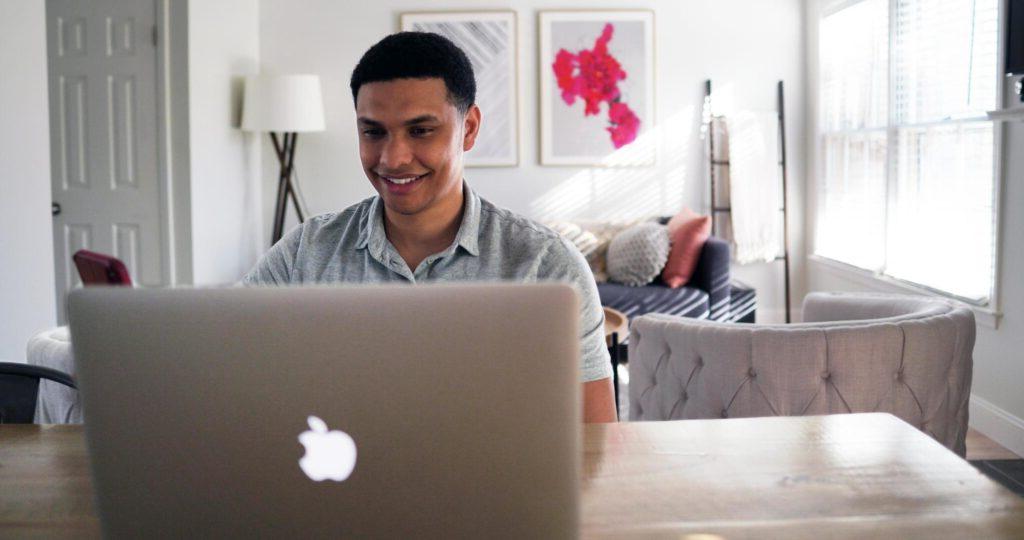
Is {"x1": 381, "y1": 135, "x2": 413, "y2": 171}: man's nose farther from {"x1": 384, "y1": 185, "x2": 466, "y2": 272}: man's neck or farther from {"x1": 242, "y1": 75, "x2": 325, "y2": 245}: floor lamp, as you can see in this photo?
{"x1": 242, "y1": 75, "x2": 325, "y2": 245}: floor lamp

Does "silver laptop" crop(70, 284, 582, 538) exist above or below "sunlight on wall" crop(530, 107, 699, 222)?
below

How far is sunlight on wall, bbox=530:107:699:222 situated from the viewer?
21.1 feet

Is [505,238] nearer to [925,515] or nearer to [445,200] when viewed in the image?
[445,200]

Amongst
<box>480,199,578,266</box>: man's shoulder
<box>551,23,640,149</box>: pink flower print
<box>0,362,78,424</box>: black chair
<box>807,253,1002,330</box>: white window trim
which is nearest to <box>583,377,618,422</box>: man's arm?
<box>480,199,578,266</box>: man's shoulder

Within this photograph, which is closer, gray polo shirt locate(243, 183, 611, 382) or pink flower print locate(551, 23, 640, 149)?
gray polo shirt locate(243, 183, 611, 382)

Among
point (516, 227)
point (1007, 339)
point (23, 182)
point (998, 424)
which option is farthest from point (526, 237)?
point (998, 424)

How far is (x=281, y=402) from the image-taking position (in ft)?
2.75

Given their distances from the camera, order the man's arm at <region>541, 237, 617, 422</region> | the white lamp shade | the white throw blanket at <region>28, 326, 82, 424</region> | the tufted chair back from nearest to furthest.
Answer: the man's arm at <region>541, 237, 617, 422</region> < the white throw blanket at <region>28, 326, 82, 424</region> < the tufted chair back < the white lamp shade

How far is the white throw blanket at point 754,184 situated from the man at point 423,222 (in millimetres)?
4744

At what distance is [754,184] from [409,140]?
5.00 metres

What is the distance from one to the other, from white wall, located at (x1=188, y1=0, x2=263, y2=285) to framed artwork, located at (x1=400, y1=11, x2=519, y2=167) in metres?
1.10

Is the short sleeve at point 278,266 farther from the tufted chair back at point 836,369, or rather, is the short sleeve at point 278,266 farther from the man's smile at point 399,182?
the tufted chair back at point 836,369

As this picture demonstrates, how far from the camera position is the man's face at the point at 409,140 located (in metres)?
1.61

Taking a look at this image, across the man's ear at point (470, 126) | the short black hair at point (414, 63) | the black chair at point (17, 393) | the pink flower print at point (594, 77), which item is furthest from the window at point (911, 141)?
the black chair at point (17, 393)
